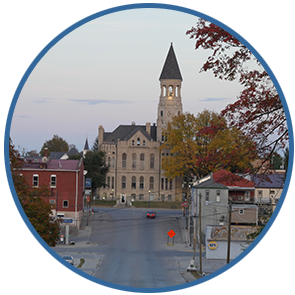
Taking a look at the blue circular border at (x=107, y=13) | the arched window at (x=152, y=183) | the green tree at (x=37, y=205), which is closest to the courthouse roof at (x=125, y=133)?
the arched window at (x=152, y=183)

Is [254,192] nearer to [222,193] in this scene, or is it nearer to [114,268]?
[222,193]

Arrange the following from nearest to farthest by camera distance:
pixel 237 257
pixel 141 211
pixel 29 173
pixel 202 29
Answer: pixel 202 29 < pixel 237 257 < pixel 29 173 < pixel 141 211

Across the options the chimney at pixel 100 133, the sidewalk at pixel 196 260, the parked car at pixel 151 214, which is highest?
the chimney at pixel 100 133

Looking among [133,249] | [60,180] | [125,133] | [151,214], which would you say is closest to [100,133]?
[125,133]

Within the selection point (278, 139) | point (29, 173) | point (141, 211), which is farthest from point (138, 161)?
point (278, 139)

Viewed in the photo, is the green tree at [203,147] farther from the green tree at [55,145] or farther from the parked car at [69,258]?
the parked car at [69,258]

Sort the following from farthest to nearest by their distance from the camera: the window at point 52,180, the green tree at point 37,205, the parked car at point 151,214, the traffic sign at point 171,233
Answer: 1. the parked car at point 151,214
2. the traffic sign at point 171,233
3. the window at point 52,180
4. the green tree at point 37,205

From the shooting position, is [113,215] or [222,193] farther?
[113,215]

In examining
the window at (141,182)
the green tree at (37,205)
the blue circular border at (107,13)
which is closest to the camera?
the blue circular border at (107,13)
